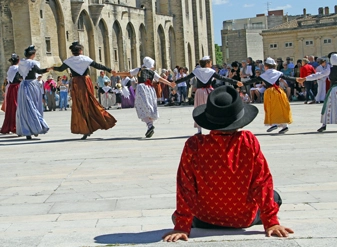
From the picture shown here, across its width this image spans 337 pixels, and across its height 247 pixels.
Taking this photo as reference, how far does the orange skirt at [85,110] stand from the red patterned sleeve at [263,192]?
30.1 feet

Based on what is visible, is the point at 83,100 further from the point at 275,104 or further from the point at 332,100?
the point at 332,100

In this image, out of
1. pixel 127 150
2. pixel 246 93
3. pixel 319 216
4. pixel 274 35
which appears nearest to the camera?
pixel 319 216

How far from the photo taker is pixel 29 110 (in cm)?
1469

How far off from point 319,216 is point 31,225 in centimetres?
265

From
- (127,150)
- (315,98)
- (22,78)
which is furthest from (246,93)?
(127,150)

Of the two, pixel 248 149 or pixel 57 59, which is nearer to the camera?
pixel 248 149

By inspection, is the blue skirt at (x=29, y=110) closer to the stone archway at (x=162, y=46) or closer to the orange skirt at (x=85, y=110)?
the orange skirt at (x=85, y=110)

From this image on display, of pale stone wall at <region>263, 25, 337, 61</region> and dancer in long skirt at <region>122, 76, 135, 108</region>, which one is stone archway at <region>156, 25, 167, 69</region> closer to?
pale stone wall at <region>263, 25, 337, 61</region>

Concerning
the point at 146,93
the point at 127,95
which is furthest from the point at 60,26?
the point at 146,93

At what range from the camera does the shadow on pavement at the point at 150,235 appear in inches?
211

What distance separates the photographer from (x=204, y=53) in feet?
252

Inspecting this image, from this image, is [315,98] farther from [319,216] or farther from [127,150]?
[319,216]

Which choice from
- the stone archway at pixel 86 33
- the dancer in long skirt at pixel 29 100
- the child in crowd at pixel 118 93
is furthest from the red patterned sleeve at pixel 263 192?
the stone archway at pixel 86 33

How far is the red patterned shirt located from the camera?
5.18m
